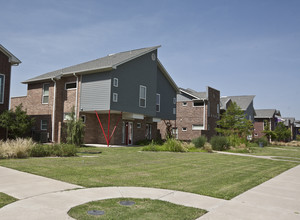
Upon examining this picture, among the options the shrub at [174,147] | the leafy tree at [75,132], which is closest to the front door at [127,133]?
the leafy tree at [75,132]

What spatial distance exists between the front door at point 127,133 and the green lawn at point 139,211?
67.5 ft

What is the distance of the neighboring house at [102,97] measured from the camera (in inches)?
889

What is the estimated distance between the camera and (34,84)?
26484mm

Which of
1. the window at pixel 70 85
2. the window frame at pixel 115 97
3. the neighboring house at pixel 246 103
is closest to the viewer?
the window frame at pixel 115 97

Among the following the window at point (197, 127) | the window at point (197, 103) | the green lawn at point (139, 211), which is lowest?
the green lawn at point (139, 211)

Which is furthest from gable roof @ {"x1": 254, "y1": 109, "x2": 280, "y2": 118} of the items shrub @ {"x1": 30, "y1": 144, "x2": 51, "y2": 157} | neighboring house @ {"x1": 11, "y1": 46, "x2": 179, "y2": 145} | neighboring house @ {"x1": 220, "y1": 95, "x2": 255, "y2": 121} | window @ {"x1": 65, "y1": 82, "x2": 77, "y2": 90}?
shrub @ {"x1": 30, "y1": 144, "x2": 51, "y2": 157}

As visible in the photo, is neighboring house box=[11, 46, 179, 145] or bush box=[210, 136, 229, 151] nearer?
bush box=[210, 136, 229, 151]

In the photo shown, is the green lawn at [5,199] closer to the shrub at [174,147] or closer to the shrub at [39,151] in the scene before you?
the shrub at [39,151]

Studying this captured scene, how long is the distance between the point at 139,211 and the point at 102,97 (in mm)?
18052

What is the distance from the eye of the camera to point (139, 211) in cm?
484

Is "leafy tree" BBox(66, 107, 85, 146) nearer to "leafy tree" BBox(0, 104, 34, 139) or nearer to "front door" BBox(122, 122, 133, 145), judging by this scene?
"leafy tree" BBox(0, 104, 34, 139)

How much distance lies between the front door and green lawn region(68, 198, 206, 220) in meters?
20.6

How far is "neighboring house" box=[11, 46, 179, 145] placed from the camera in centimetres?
2258

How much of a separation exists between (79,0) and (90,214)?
1054 centimetres
